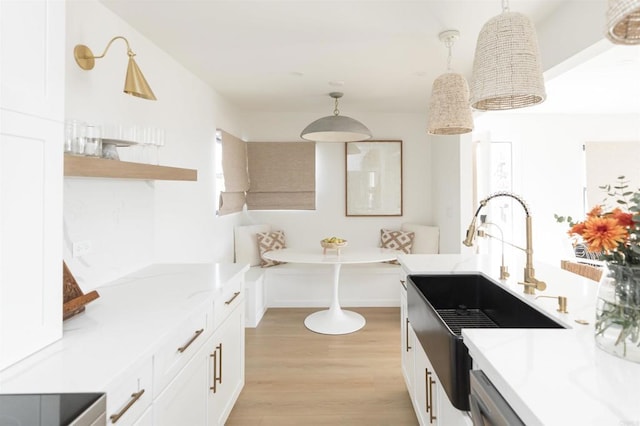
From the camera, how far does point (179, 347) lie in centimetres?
133

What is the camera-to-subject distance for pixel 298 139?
4.62 meters

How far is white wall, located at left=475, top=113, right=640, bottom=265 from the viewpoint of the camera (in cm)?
494

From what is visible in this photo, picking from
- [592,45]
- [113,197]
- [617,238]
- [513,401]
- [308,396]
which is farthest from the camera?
[308,396]

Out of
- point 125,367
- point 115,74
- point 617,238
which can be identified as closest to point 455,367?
point 617,238

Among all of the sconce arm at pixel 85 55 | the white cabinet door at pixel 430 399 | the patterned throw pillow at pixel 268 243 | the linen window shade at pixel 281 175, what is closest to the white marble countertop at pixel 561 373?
the white cabinet door at pixel 430 399

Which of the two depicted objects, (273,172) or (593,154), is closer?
(273,172)

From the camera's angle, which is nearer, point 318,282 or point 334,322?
point 334,322

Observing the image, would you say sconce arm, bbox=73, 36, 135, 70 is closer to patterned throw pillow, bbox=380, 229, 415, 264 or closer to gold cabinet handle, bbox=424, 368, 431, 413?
gold cabinet handle, bbox=424, 368, 431, 413

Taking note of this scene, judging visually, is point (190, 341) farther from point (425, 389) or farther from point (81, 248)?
point (425, 389)

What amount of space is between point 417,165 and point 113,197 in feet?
12.2

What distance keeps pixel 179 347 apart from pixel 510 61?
1.69m

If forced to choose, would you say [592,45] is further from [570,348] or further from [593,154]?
[593,154]

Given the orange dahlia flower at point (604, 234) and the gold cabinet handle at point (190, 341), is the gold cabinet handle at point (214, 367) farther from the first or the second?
the orange dahlia flower at point (604, 234)

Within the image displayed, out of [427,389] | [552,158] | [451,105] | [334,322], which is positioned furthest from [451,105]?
[552,158]
